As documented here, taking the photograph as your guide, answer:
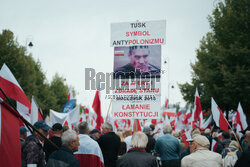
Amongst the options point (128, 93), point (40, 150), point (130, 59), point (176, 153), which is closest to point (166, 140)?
point (176, 153)

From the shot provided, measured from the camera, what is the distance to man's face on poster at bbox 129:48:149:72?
8531 millimetres

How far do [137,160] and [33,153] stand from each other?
171 centimetres

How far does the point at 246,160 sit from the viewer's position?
4684 millimetres

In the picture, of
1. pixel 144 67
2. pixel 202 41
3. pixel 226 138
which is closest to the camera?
pixel 144 67

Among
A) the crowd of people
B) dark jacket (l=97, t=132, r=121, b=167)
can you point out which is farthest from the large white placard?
dark jacket (l=97, t=132, r=121, b=167)

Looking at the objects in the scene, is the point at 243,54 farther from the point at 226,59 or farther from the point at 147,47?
the point at 147,47

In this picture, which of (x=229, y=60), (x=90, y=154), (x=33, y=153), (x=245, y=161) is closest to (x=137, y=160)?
(x=90, y=154)

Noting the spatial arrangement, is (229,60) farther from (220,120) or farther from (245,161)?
(245,161)

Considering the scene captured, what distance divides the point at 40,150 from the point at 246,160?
3.24 metres

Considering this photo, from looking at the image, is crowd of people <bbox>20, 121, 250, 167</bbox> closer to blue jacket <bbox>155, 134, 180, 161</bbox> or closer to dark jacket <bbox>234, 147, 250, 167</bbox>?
dark jacket <bbox>234, 147, 250, 167</bbox>

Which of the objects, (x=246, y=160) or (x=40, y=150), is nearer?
(x=246, y=160)

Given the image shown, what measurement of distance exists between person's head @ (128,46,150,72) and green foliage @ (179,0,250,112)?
54.5 feet

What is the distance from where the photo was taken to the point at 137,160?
5.19 meters

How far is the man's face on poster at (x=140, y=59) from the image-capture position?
28.0ft
